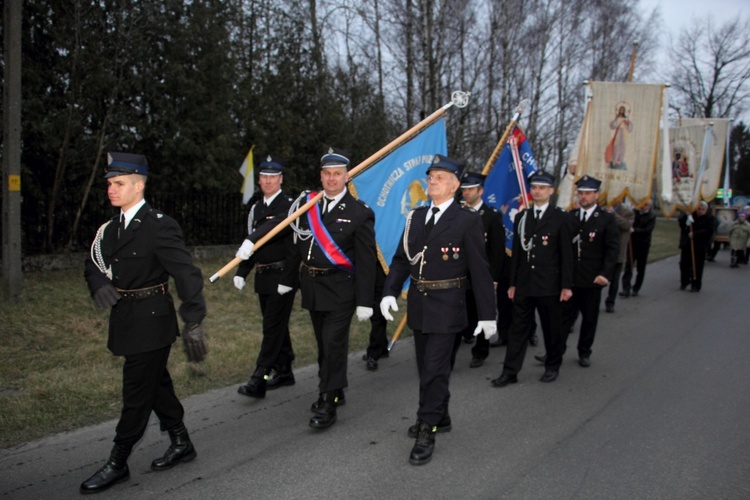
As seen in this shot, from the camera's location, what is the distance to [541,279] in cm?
600

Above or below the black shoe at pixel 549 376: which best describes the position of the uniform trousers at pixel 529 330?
above

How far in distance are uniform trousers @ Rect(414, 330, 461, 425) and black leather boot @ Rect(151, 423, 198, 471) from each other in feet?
4.92

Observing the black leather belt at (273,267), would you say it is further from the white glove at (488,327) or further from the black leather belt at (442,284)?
the white glove at (488,327)

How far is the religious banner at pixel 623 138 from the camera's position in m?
10.4

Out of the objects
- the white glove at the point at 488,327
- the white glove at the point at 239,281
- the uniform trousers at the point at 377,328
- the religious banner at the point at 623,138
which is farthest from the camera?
the religious banner at the point at 623,138

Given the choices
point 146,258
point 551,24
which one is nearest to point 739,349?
point 146,258

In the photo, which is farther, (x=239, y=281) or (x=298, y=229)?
(x=239, y=281)

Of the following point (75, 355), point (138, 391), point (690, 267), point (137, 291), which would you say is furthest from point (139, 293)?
point (690, 267)

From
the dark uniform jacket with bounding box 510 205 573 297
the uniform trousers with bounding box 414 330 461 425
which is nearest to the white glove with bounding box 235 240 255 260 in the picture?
the uniform trousers with bounding box 414 330 461 425

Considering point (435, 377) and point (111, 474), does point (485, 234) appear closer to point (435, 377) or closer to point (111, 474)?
point (435, 377)

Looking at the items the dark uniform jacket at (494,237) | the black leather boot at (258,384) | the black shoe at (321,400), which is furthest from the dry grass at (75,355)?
Result: the dark uniform jacket at (494,237)

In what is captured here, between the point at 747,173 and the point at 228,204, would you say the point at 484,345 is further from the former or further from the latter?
the point at 747,173

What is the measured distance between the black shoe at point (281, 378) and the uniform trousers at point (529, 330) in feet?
6.56

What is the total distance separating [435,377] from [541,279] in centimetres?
215
